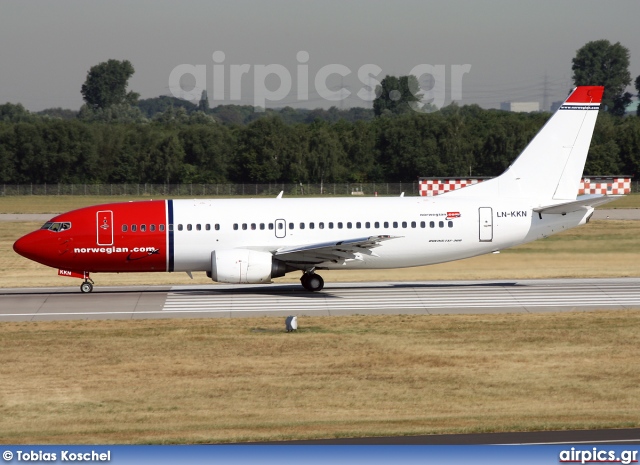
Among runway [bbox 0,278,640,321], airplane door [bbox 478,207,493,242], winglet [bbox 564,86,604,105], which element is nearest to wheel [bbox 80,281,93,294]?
runway [bbox 0,278,640,321]

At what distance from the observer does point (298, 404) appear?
19.7 meters

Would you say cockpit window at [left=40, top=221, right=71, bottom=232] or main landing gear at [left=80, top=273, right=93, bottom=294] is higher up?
cockpit window at [left=40, top=221, right=71, bottom=232]

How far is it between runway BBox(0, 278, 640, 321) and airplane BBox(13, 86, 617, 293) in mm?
1137

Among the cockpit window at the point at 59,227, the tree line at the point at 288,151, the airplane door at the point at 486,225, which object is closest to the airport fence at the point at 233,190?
the tree line at the point at 288,151

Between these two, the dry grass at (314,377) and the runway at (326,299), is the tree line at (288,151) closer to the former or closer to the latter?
the runway at (326,299)

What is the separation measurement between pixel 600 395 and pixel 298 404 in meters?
6.25

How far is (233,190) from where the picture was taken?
107 meters

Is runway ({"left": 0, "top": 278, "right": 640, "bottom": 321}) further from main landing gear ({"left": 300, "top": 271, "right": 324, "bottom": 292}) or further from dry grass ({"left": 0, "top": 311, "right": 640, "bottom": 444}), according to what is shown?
dry grass ({"left": 0, "top": 311, "right": 640, "bottom": 444})

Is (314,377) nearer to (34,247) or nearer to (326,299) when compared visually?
(326,299)

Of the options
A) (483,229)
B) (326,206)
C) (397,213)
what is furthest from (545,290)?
(326,206)

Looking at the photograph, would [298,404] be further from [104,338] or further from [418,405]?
[104,338]

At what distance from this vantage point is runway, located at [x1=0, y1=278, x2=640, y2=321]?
32156 mm

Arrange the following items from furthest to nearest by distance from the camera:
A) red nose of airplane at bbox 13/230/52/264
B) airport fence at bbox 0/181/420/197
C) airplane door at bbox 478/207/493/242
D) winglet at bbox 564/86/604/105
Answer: airport fence at bbox 0/181/420/197
winglet at bbox 564/86/604/105
airplane door at bbox 478/207/493/242
red nose of airplane at bbox 13/230/52/264

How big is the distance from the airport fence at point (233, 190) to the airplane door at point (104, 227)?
67.4 m
